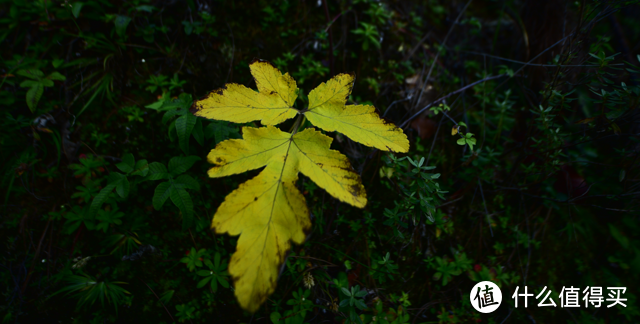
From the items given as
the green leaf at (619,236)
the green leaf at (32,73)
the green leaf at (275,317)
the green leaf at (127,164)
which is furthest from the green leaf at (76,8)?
the green leaf at (619,236)

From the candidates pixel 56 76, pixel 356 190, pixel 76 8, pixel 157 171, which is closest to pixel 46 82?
pixel 56 76

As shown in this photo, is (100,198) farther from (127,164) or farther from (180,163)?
(180,163)

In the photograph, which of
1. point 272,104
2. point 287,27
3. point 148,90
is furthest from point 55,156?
point 287,27

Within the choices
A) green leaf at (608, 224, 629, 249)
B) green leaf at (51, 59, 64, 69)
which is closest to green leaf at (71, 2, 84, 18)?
green leaf at (51, 59, 64, 69)

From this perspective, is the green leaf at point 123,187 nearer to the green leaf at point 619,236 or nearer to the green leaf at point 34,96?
the green leaf at point 34,96

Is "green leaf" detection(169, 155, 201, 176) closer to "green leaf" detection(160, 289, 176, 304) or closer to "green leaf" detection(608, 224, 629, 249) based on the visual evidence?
"green leaf" detection(160, 289, 176, 304)

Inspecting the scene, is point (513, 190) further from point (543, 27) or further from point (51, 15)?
point (51, 15)
